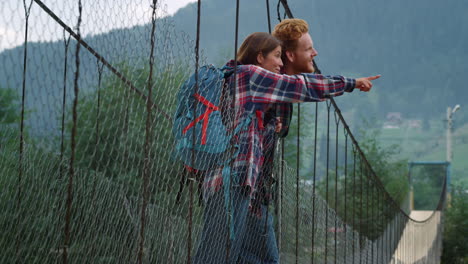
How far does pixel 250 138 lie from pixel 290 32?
0.42 meters

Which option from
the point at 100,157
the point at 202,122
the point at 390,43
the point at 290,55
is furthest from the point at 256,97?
the point at 390,43

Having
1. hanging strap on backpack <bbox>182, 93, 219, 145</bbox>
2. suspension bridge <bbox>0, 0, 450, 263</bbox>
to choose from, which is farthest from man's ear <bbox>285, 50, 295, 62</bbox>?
hanging strap on backpack <bbox>182, 93, 219, 145</bbox>

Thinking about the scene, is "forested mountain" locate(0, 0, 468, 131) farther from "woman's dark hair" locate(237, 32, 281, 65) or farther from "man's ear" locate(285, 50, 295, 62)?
"woman's dark hair" locate(237, 32, 281, 65)

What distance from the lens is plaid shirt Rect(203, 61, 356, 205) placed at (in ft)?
6.02

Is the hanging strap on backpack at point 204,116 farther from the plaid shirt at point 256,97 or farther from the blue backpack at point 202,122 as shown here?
the plaid shirt at point 256,97

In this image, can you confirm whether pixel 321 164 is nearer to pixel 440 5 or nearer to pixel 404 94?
pixel 404 94

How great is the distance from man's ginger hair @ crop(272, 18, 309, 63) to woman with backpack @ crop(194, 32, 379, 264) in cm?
15

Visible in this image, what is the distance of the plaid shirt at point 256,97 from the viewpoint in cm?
184

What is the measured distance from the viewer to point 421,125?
333 ft

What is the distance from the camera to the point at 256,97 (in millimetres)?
1871

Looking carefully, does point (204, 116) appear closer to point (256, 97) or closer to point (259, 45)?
point (256, 97)

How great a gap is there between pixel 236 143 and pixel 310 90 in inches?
10.1

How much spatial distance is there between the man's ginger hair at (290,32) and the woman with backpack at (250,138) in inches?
6.0

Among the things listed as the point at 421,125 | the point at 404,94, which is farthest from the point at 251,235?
the point at 404,94
